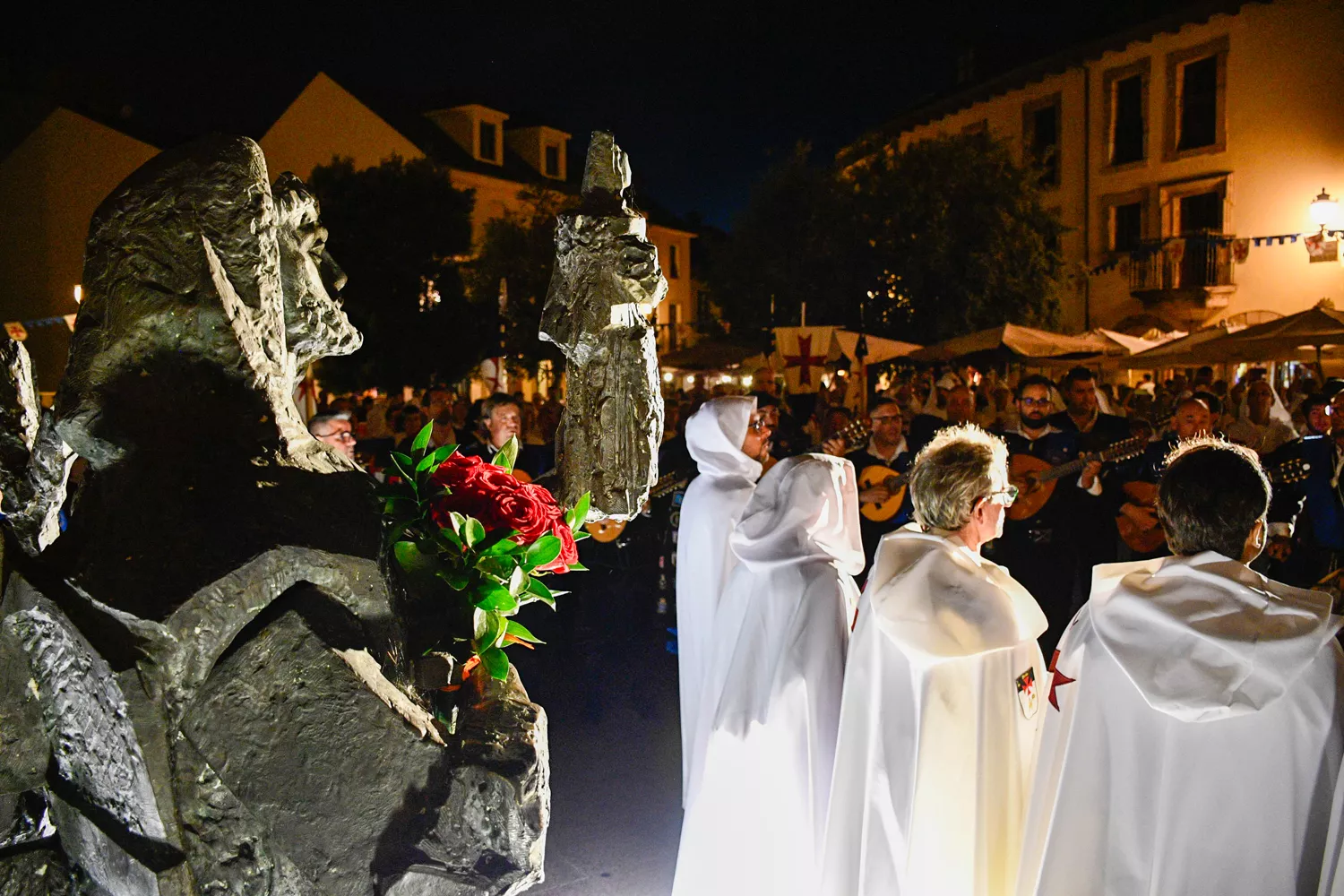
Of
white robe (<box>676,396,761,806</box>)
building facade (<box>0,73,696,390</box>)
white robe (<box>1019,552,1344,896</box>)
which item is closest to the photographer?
white robe (<box>1019,552,1344,896</box>)

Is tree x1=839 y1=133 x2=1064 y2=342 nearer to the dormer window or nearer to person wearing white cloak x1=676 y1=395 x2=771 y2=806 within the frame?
the dormer window

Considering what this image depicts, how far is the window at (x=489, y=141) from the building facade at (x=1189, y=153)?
22.0 metres

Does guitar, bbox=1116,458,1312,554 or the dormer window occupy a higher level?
the dormer window

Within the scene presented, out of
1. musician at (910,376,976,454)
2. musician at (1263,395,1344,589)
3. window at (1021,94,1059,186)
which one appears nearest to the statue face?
musician at (1263,395,1344,589)

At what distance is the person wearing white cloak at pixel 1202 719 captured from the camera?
8.74 feet

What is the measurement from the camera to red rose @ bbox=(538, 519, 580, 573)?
80.0 inches

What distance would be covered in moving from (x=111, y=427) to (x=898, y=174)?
29.6 metres

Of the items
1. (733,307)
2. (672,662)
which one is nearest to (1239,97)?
(733,307)

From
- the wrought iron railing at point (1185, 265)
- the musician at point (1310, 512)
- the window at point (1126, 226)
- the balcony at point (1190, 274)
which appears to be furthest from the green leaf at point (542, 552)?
the window at point (1126, 226)

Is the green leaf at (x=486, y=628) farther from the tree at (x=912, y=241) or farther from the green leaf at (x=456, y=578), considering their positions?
the tree at (x=912, y=241)

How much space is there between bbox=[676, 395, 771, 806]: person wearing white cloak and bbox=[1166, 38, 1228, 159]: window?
2815 centimetres

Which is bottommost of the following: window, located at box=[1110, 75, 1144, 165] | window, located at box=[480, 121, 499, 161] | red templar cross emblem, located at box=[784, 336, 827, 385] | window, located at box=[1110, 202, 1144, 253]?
red templar cross emblem, located at box=[784, 336, 827, 385]

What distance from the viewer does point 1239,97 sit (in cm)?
2809

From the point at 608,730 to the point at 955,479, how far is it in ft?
15.8
